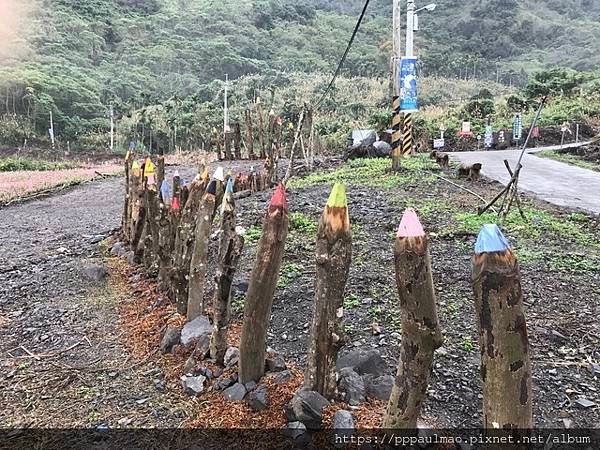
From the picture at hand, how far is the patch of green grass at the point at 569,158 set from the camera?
1221 cm

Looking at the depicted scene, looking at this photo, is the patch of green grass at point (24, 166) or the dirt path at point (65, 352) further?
the patch of green grass at point (24, 166)

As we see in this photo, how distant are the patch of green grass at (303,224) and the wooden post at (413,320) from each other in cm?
356

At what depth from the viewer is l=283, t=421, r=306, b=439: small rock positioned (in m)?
1.93

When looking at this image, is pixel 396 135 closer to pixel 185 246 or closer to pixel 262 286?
pixel 185 246

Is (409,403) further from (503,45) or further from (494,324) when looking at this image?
(503,45)

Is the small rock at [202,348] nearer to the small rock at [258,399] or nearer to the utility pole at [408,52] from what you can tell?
the small rock at [258,399]

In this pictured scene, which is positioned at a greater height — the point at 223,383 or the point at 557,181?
the point at 557,181

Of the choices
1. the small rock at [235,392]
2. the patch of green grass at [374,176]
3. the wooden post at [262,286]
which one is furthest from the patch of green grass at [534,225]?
the small rock at [235,392]

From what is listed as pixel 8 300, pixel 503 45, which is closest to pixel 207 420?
pixel 8 300

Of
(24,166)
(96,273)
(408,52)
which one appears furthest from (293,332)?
(24,166)

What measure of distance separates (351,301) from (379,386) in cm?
122

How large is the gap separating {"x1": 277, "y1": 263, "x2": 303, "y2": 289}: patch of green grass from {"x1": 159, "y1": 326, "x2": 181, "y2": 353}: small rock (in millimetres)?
1026

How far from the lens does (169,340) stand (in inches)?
112

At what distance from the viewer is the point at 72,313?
3.58 m
